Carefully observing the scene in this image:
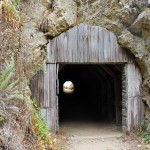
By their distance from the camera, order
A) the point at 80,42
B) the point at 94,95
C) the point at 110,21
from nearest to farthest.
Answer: the point at 80,42
the point at 110,21
the point at 94,95

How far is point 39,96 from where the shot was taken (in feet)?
25.4

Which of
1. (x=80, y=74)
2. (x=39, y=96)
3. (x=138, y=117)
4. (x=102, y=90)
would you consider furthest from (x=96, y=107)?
(x=39, y=96)

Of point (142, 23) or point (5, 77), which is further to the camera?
point (142, 23)

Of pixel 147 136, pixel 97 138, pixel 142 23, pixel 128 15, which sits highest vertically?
pixel 128 15

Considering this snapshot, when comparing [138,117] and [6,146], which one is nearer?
[6,146]

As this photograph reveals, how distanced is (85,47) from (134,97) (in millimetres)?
2246

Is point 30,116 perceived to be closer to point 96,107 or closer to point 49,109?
point 49,109

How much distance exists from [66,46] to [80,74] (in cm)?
831

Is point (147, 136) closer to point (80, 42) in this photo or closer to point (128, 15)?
point (80, 42)

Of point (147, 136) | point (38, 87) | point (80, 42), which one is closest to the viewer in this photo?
point (147, 136)

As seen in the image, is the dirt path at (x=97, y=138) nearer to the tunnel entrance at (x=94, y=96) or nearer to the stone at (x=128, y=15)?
the tunnel entrance at (x=94, y=96)

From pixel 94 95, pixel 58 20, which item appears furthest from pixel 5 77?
pixel 94 95

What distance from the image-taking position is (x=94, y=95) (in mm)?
13914

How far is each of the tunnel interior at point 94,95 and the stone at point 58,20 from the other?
5.50 feet
